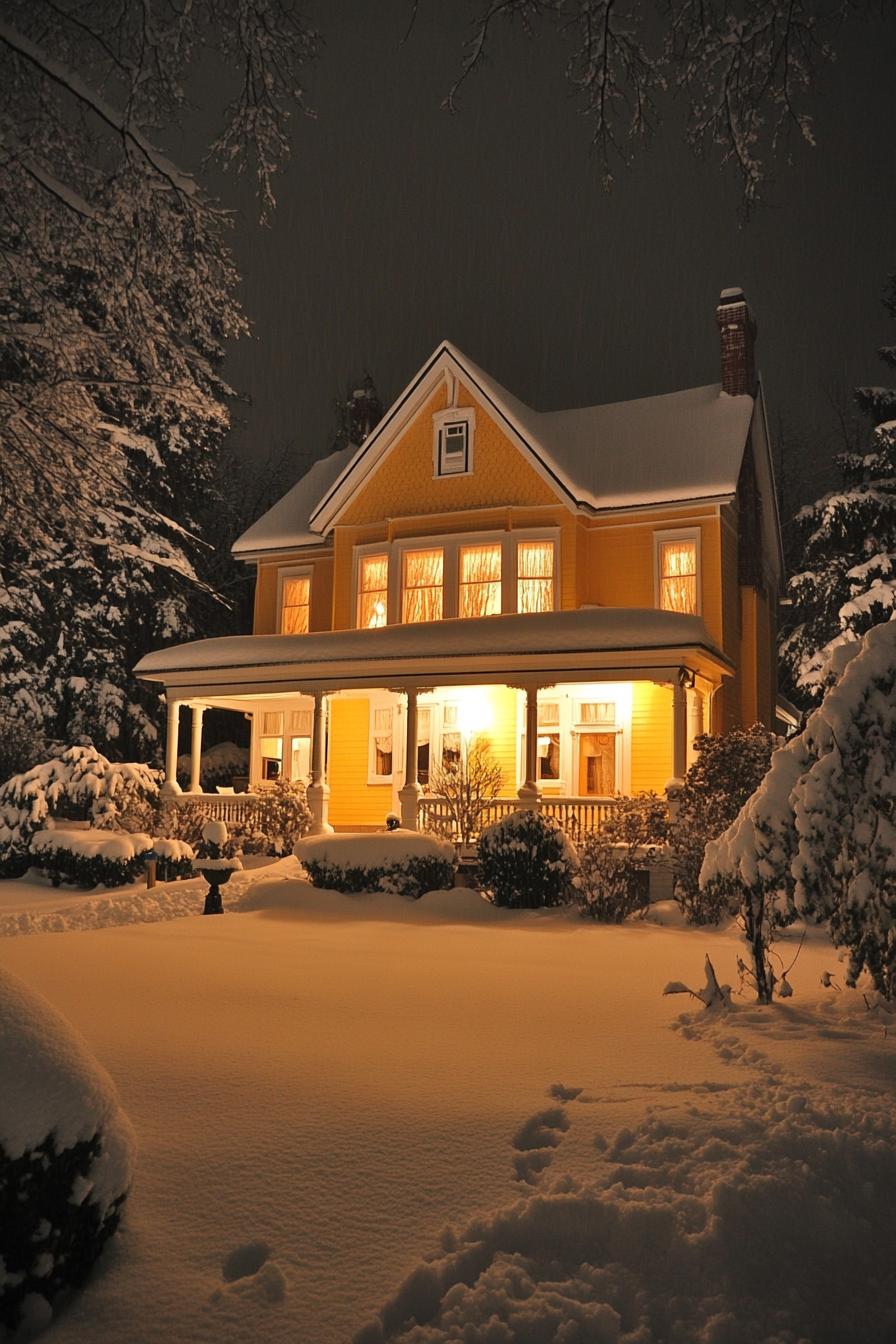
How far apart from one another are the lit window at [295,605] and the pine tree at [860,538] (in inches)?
453

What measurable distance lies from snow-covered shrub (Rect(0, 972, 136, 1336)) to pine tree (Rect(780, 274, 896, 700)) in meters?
18.1

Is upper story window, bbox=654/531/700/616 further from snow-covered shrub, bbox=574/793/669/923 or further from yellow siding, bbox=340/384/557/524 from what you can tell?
snow-covered shrub, bbox=574/793/669/923

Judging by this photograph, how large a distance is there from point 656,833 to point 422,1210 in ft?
41.3

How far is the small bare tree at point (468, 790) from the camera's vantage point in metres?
17.6

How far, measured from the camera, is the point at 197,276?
823 centimetres

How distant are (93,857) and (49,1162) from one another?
48.6ft

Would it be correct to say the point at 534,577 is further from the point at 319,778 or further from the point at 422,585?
the point at 319,778

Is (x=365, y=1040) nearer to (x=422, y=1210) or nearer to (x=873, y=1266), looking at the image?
(x=422, y=1210)

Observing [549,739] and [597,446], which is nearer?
[549,739]

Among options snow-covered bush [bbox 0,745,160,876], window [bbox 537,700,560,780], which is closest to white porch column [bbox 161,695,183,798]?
snow-covered bush [bbox 0,745,160,876]

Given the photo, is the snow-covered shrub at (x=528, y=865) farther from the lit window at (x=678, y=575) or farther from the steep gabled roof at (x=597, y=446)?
the steep gabled roof at (x=597, y=446)

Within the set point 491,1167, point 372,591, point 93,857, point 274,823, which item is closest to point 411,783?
point 274,823

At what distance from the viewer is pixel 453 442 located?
910 inches

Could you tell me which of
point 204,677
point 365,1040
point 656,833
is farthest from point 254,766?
point 365,1040
